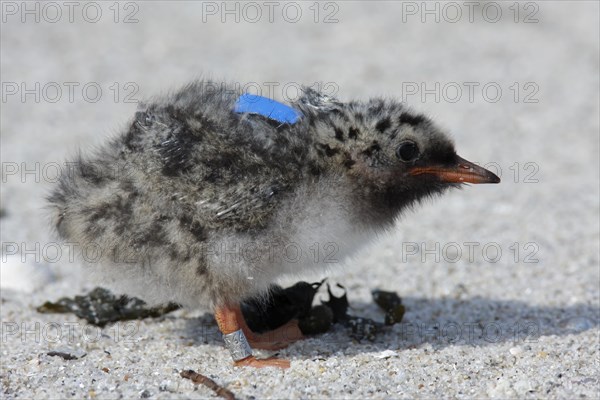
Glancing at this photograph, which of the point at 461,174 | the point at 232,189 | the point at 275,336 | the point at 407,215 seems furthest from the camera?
the point at 407,215

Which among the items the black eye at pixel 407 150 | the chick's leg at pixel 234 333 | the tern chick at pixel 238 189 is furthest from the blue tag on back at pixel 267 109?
the chick's leg at pixel 234 333

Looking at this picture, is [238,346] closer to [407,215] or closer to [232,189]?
[232,189]

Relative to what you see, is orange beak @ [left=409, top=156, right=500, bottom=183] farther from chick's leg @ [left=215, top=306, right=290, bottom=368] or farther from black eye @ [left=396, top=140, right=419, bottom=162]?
chick's leg @ [left=215, top=306, right=290, bottom=368]

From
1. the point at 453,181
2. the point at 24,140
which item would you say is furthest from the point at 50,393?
the point at 24,140

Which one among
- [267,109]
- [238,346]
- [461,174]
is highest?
[267,109]

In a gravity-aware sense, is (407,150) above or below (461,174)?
above

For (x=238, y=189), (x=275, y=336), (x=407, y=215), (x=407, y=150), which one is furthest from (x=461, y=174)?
(x=407, y=215)

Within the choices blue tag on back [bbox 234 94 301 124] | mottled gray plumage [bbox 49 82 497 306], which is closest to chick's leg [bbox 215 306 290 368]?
mottled gray plumage [bbox 49 82 497 306]
